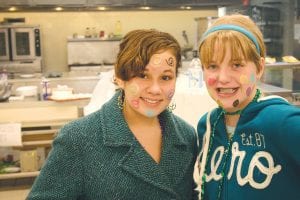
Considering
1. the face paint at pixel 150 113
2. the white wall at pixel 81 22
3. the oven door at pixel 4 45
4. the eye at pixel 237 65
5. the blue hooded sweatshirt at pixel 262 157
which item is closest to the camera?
the blue hooded sweatshirt at pixel 262 157

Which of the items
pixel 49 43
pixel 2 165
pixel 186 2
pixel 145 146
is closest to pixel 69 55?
pixel 49 43

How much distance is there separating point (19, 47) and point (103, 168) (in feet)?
14.8

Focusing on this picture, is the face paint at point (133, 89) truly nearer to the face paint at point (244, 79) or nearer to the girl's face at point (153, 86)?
the girl's face at point (153, 86)

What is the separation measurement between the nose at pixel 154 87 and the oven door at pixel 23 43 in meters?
4.42

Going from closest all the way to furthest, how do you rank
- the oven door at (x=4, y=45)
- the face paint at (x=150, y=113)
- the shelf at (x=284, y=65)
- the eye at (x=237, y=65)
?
the eye at (x=237, y=65), the face paint at (x=150, y=113), the shelf at (x=284, y=65), the oven door at (x=4, y=45)

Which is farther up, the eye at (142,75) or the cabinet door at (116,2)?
the cabinet door at (116,2)

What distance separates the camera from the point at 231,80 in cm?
107

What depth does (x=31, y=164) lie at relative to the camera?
3.16 meters

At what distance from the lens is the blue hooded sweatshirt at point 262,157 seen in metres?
0.96

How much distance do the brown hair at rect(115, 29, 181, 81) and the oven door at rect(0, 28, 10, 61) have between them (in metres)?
4.36

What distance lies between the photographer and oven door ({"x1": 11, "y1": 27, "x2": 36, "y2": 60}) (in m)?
5.12

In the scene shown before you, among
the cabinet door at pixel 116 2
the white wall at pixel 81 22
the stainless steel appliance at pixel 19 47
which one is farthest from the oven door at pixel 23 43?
the cabinet door at pixel 116 2

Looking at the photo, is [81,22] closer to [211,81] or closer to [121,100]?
[121,100]

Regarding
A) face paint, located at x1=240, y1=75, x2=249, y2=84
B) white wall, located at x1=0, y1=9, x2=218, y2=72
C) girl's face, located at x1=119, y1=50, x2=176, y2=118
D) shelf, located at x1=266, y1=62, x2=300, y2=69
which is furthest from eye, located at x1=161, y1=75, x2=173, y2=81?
white wall, located at x1=0, y1=9, x2=218, y2=72
